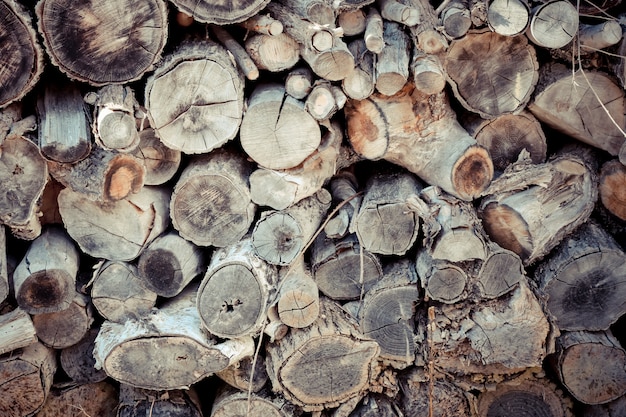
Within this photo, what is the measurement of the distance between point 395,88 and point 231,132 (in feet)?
2.46

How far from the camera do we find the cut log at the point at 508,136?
3.03 meters

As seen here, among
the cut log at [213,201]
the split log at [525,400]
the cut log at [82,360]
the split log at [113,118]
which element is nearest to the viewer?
the split log at [113,118]

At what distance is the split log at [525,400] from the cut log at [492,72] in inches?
59.2

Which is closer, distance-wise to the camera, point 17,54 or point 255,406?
point 17,54

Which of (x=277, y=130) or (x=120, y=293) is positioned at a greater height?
(x=277, y=130)

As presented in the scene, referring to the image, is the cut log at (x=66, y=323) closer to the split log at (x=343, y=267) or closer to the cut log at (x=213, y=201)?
the cut log at (x=213, y=201)

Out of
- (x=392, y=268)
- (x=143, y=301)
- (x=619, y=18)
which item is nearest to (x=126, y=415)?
(x=143, y=301)

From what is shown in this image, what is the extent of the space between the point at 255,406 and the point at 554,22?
2.32 metres

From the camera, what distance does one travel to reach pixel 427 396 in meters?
3.25

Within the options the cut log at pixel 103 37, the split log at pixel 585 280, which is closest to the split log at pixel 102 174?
the cut log at pixel 103 37

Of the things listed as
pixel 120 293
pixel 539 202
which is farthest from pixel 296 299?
pixel 539 202

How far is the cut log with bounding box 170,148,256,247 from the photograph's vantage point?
276cm

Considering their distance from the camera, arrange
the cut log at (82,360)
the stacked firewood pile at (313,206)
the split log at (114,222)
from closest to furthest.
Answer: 1. the stacked firewood pile at (313,206)
2. the split log at (114,222)
3. the cut log at (82,360)

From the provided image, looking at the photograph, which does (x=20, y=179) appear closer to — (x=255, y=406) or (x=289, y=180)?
(x=289, y=180)
